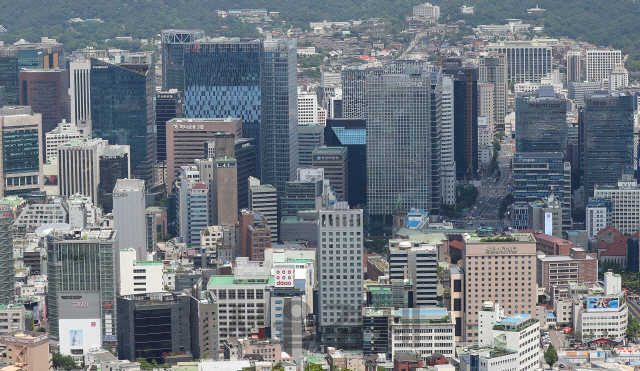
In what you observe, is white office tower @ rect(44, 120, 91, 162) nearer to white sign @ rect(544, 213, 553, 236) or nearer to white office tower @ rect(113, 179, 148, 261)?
white office tower @ rect(113, 179, 148, 261)

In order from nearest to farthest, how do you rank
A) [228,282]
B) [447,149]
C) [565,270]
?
1. [228,282]
2. [565,270]
3. [447,149]

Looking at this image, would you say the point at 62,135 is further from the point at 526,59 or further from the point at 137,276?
the point at 526,59

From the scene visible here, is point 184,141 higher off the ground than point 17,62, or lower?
lower

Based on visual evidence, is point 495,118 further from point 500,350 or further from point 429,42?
point 500,350

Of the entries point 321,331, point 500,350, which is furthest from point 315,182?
point 500,350

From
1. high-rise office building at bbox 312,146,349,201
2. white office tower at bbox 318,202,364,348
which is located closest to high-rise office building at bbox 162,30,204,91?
high-rise office building at bbox 312,146,349,201

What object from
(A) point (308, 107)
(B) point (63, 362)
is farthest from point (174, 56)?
(B) point (63, 362)

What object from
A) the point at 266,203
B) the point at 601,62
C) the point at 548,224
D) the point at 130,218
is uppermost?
the point at 601,62
